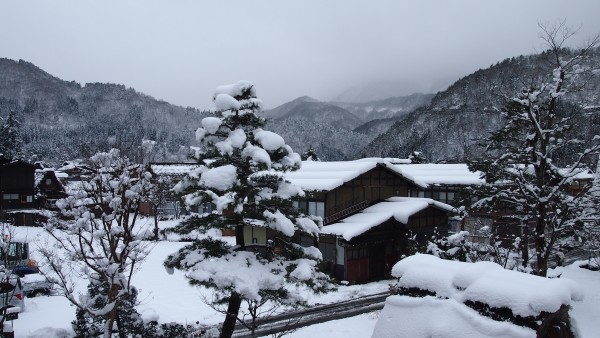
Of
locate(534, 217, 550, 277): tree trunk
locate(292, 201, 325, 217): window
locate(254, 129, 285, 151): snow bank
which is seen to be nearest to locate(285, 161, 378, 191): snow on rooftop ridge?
locate(292, 201, 325, 217): window

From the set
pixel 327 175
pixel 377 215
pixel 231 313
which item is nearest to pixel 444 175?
pixel 377 215

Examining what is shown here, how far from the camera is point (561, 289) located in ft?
16.0

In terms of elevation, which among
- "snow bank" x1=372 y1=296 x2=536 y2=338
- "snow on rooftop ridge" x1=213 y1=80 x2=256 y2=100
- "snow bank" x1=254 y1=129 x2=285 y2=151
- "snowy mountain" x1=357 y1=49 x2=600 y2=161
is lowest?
"snow bank" x1=372 y1=296 x2=536 y2=338

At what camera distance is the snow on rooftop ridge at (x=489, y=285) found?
15.8 ft

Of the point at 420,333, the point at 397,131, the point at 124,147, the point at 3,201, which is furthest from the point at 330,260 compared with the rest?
the point at 397,131

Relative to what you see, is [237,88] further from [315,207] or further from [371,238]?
[371,238]

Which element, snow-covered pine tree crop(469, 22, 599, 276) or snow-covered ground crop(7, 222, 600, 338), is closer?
snow-covered pine tree crop(469, 22, 599, 276)

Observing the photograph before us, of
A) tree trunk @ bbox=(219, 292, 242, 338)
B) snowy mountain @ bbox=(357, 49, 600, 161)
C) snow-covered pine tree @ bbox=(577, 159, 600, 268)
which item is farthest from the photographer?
snowy mountain @ bbox=(357, 49, 600, 161)

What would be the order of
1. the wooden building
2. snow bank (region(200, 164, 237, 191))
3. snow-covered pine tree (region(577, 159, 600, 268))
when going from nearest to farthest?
snow bank (region(200, 164, 237, 191)) < snow-covered pine tree (region(577, 159, 600, 268)) < the wooden building

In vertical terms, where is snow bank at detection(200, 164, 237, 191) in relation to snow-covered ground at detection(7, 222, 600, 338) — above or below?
above

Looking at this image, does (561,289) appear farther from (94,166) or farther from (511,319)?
(94,166)

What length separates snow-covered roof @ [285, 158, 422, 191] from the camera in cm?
2649

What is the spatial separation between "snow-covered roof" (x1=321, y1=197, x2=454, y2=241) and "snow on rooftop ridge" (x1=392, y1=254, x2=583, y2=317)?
17.7m

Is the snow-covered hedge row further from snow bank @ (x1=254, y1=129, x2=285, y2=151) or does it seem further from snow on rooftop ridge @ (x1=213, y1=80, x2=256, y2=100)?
snow on rooftop ridge @ (x1=213, y1=80, x2=256, y2=100)
